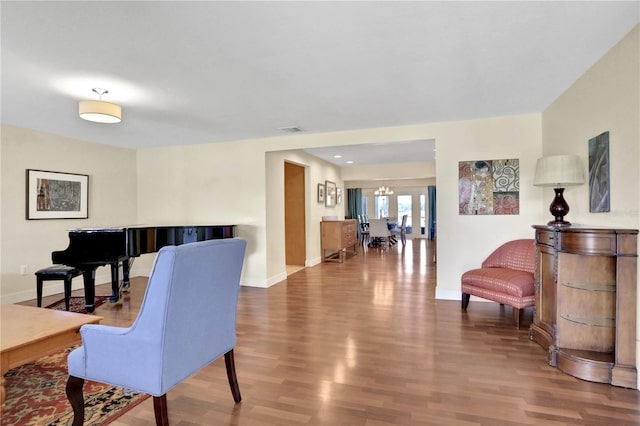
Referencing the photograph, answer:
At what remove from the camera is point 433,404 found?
2.03 metres

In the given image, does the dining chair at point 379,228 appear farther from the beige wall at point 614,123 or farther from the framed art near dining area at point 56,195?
the framed art near dining area at point 56,195

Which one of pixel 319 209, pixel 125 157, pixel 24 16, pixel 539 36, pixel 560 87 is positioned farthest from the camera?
pixel 319 209

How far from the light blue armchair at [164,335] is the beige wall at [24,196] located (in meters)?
3.98

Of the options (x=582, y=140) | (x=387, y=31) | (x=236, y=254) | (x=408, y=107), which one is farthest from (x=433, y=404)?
(x=408, y=107)

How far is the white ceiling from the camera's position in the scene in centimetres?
196

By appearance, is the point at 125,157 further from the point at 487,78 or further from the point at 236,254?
the point at 487,78

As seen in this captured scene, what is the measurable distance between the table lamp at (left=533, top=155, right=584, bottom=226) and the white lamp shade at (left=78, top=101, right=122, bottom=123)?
13.3 ft

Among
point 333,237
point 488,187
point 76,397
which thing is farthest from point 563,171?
point 333,237

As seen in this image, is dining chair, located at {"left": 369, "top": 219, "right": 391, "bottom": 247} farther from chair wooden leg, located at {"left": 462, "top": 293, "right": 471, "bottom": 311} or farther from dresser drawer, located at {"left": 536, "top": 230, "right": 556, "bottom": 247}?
dresser drawer, located at {"left": 536, "top": 230, "right": 556, "bottom": 247}

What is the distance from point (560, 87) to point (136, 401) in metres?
4.34

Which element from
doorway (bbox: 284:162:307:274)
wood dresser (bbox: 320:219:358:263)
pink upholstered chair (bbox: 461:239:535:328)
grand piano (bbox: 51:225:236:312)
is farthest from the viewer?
wood dresser (bbox: 320:219:358:263)

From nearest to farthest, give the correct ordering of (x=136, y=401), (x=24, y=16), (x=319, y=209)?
(x=24, y=16) → (x=136, y=401) → (x=319, y=209)

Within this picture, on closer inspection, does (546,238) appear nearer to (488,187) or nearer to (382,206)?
(488,187)

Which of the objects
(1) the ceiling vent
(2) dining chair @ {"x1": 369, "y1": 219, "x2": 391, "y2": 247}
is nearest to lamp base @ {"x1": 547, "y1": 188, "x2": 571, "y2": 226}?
(1) the ceiling vent
